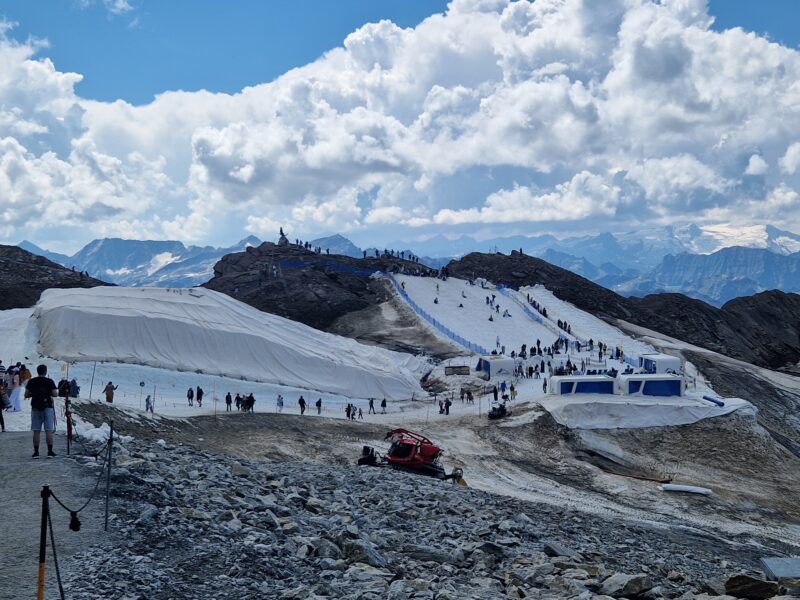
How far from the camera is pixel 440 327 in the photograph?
220ft

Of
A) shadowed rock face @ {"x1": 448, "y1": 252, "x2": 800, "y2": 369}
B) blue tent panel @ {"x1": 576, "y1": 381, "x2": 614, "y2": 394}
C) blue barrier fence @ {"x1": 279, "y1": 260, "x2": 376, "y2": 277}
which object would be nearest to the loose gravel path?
blue tent panel @ {"x1": 576, "y1": 381, "x2": 614, "y2": 394}

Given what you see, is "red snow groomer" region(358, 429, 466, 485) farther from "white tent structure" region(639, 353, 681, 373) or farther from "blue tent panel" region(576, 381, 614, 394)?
"white tent structure" region(639, 353, 681, 373)

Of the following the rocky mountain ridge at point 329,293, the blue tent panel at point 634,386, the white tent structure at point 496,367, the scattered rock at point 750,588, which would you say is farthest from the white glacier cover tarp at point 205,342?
the scattered rock at point 750,588

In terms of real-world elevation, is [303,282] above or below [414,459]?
above

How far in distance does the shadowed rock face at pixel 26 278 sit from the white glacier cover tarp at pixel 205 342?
286 inches

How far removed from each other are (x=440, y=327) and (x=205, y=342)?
26.5m

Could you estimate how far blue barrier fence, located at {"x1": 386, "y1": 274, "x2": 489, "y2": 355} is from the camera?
60812 mm

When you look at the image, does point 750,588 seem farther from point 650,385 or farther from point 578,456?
point 650,385

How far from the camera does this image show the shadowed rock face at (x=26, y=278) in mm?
58875

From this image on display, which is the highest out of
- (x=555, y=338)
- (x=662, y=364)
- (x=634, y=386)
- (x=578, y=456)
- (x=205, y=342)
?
(x=555, y=338)

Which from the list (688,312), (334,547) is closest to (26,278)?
(334,547)

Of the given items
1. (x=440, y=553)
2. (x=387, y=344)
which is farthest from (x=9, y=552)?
(x=387, y=344)

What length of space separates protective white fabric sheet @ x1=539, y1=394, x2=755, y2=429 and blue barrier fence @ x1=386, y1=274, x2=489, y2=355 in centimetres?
1832

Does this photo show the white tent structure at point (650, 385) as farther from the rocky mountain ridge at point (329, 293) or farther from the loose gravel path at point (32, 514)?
the loose gravel path at point (32, 514)
